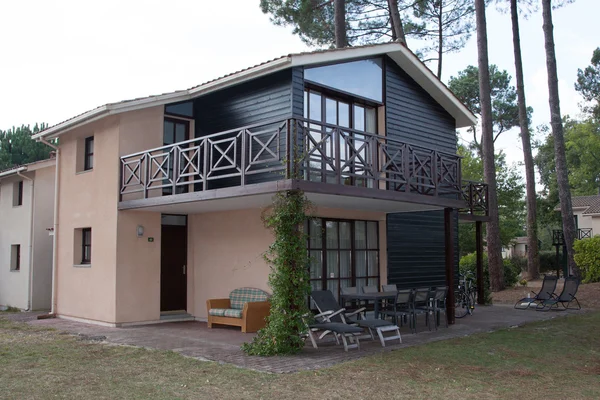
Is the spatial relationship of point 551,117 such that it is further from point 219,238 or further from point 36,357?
point 36,357

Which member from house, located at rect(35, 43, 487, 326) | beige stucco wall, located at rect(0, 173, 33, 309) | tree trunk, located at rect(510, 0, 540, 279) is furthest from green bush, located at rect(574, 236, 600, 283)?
beige stucco wall, located at rect(0, 173, 33, 309)

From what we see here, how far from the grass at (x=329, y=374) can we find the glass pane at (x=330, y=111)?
5136 mm

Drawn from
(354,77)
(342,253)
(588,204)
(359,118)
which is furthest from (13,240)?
(588,204)

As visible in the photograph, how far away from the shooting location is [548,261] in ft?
110

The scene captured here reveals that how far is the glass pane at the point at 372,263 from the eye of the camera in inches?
517

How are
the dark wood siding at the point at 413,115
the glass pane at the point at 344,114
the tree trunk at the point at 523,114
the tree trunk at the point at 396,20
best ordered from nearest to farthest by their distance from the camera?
the glass pane at the point at 344,114, the dark wood siding at the point at 413,115, the tree trunk at the point at 396,20, the tree trunk at the point at 523,114

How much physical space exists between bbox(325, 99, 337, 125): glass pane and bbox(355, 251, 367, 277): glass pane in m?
2.95

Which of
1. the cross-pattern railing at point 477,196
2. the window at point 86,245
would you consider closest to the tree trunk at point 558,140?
the cross-pattern railing at point 477,196

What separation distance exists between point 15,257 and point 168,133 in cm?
764

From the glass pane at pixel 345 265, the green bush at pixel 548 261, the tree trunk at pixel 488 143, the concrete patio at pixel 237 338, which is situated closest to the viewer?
the concrete patio at pixel 237 338

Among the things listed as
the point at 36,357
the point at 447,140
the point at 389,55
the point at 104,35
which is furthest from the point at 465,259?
the point at 36,357

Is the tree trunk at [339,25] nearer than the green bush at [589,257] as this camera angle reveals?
Yes

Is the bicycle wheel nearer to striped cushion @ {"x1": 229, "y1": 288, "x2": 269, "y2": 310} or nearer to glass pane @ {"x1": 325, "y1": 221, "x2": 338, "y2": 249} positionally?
glass pane @ {"x1": 325, "y1": 221, "x2": 338, "y2": 249}

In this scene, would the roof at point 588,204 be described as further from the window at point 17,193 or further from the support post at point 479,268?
the window at point 17,193
